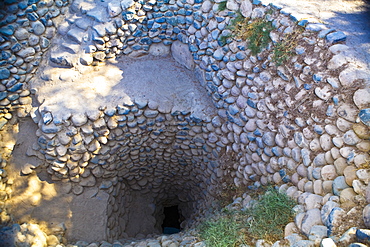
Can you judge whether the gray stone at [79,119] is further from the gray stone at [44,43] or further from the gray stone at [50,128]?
the gray stone at [44,43]

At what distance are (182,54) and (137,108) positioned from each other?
1131 millimetres

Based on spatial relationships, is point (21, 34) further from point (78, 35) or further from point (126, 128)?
point (126, 128)

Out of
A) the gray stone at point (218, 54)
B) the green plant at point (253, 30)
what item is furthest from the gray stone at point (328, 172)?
the gray stone at point (218, 54)

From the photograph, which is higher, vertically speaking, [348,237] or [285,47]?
[285,47]

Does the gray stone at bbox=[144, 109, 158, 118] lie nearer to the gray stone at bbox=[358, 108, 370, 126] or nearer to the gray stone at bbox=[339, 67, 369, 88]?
the gray stone at bbox=[339, 67, 369, 88]

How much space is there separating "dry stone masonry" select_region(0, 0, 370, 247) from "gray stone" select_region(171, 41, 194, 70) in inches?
0.8

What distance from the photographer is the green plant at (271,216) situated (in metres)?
2.83

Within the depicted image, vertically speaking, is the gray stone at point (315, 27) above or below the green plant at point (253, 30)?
above

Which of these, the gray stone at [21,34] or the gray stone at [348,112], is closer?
the gray stone at [348,112]

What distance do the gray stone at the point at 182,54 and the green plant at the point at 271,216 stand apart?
7.90 ft

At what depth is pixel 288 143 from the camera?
334 cm

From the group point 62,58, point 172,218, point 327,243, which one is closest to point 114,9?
point 62,58

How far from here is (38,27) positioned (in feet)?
14.1

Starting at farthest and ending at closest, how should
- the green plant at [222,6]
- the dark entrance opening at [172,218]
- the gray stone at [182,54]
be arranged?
1. the dark entrance opening at [172,218]
2. the gray stone at [182,54]
3. the green plant at [222,6]
